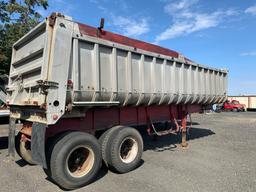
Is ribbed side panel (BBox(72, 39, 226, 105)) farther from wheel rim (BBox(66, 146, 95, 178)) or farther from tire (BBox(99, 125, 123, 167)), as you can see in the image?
wheel rim (BBox(66, 146, 95, 178))

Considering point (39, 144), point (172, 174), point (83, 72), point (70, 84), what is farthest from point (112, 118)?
point (39, 144)

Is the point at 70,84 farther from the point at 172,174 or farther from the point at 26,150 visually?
the point at 172,174

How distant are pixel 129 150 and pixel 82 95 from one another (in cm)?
190

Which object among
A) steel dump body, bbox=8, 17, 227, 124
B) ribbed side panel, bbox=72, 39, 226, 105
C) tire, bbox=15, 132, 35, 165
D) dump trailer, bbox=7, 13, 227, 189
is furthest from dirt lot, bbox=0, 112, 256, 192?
ribbed side panel, bbox=72, 39, 226, 105

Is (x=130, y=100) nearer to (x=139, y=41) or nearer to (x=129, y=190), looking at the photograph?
(x=139, y=41)

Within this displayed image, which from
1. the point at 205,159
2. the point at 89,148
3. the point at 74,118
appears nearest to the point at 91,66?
the point at 74,118

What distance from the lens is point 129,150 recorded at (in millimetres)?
6336

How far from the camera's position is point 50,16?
16.7ft

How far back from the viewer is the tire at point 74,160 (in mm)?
4770

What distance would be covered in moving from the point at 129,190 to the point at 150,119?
3224 millimetres

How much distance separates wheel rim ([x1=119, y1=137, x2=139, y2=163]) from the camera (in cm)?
616

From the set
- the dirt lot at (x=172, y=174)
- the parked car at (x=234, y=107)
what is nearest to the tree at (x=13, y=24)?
the dirt lot at (x=172, y=174)

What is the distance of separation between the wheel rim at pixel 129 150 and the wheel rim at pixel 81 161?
989 millimetres

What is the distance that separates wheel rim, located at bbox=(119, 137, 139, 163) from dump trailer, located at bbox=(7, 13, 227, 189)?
23 mm
